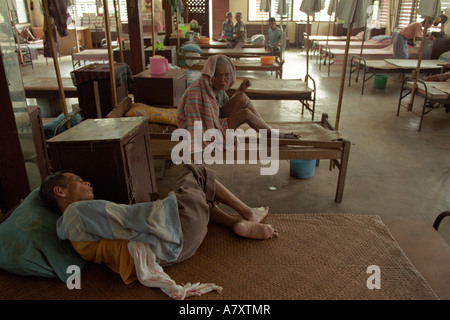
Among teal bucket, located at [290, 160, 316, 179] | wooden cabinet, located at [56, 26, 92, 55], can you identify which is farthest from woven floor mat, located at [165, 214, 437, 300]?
wooden cabinet, located at [56, 26, 92, 55]

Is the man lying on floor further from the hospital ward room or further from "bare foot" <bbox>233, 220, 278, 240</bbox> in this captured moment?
"bare foot" <bbox>233, 220, 278, 240</bbox>

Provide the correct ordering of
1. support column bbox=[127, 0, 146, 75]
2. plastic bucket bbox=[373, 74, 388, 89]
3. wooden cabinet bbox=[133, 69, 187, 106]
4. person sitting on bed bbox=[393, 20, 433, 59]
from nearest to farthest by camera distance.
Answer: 1. wooden cabinet bbox=[133, 69, 187, 106]
2. support column bbox=[127, 0, 146, 75]
3. plastic bucket bbox=[373, 74, 388, 89]
4. person sitting on bed bbox=[393, 20, 433, 59]

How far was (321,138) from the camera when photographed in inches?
152

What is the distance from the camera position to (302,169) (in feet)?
13.2

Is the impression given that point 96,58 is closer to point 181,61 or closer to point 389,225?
point 181,61

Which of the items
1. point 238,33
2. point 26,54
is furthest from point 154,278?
point 26,54

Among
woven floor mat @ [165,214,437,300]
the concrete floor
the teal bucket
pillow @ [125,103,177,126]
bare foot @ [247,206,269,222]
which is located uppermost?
pillow @ [125,103,177,126]

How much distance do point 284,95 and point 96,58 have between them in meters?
5.46

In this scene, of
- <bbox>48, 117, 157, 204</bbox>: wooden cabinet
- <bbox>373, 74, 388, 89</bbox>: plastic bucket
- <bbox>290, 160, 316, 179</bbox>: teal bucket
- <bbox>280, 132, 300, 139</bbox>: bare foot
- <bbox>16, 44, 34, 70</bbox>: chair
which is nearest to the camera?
<bbox>48, 117, 157, 204</bbox>: wooden cabinet

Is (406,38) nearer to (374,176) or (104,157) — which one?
(374,176)

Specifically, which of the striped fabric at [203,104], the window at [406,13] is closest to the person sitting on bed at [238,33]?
the window at [406,13]

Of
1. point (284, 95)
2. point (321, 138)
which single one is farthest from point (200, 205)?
point (284, 95)

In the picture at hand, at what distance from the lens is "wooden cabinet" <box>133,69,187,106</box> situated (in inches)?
184

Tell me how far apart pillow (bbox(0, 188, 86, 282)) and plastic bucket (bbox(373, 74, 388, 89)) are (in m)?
8.25
